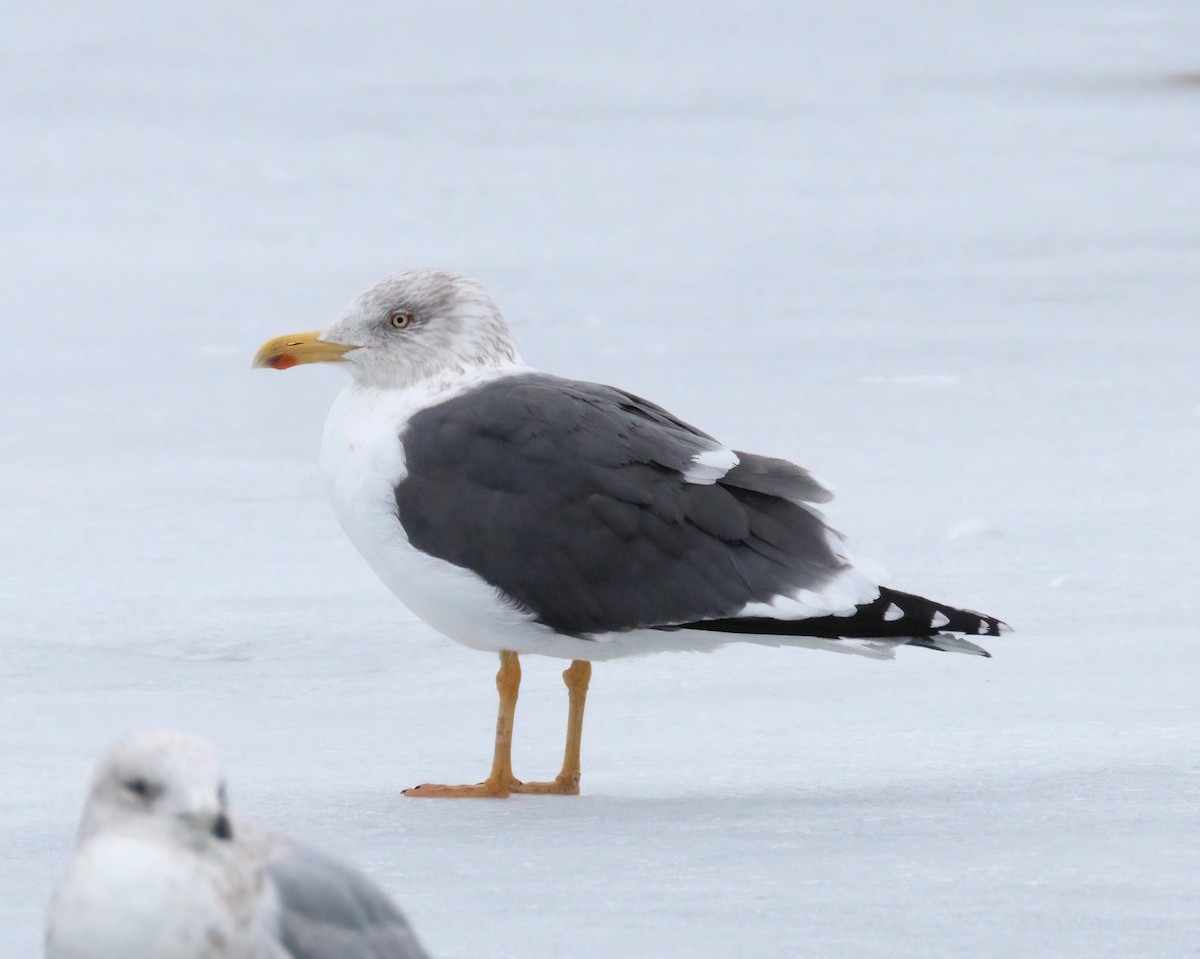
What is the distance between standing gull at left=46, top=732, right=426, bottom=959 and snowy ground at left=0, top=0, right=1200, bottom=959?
969mm

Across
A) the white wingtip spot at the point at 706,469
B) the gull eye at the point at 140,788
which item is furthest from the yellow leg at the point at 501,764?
the gull eye at the point at 140,788

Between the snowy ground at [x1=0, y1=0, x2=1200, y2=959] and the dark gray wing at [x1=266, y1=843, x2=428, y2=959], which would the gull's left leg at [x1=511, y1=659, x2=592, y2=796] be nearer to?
the snowy ground at [x1=0, y1=0, x2=1200, y2=959]

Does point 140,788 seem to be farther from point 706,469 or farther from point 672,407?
point 672,407

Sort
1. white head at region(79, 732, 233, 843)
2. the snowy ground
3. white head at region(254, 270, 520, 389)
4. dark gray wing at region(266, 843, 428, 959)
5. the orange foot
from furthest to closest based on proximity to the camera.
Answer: white head at region(254, 270, 520, 389), the orange foot, the snowy ground, dark gray wing at region(266, 843, 428, 959), white head at region(79, 732, 233, 843)

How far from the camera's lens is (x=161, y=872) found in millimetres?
2355

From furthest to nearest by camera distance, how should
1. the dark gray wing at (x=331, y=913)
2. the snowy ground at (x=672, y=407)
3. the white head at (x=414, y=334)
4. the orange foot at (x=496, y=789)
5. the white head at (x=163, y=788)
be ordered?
the white head at (x=414, y=334), the orange foot at (x=496, y=789), the snowy ground at (x=672, y=407), the dark gray wing at (x=331, y=913), the white head at (x=163, y=788)

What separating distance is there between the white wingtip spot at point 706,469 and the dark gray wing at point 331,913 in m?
1.94

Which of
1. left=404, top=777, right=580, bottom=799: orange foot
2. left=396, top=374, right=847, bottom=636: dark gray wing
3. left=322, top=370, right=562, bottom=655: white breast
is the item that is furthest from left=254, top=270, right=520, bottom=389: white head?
left=404, top=777, right=580, bottom=799: orange foot

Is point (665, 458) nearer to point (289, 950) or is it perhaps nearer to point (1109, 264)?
point (289, 950)

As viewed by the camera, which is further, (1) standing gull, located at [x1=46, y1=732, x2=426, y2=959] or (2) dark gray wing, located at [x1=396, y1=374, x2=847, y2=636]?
(2) dark gray wing, located at [x1=396, y1=374, x2=847, y2=636]

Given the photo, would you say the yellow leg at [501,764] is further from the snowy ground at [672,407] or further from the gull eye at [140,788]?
the gull eye at [140,788]

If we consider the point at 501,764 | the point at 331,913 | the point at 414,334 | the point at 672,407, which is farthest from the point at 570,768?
the point at 672,407

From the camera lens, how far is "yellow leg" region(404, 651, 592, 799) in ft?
14.5

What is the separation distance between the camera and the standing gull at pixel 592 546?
441 cm
